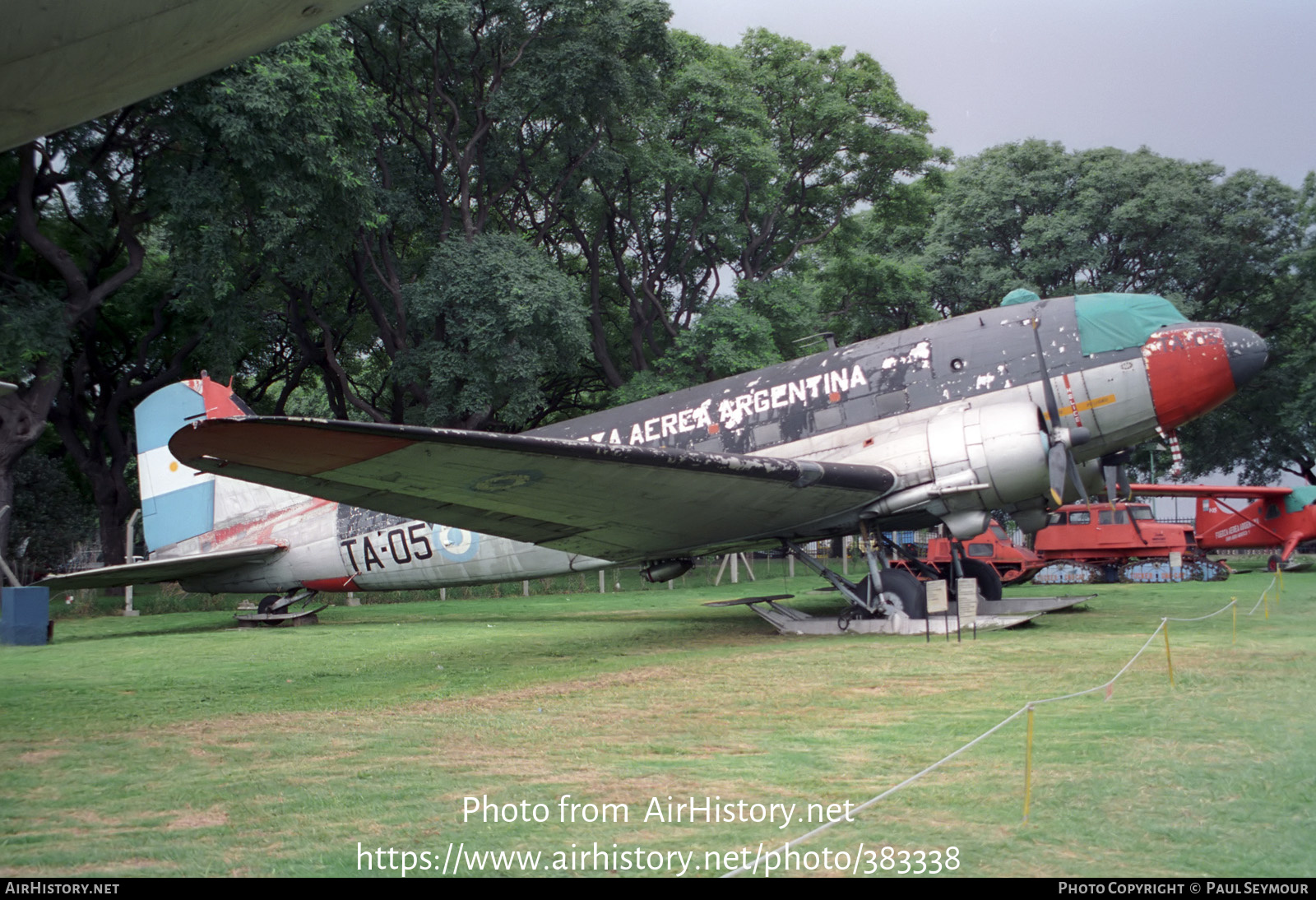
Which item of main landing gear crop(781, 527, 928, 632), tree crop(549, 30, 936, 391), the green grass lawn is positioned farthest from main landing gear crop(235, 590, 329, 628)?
tree crop(549, 30, 936, 391)

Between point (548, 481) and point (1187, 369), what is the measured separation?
7.91m

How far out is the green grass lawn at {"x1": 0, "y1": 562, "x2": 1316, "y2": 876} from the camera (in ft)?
12.4

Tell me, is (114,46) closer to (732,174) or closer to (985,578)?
(985,578)

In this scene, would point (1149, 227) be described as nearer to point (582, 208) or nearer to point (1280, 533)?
point (1280, 533)

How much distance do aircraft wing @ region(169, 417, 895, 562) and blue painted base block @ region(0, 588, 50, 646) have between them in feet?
26.5

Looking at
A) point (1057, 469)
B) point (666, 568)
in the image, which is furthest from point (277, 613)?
point (1057, 469)

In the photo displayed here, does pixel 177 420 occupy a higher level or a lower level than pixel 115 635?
higher

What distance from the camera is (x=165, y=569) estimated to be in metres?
15.2

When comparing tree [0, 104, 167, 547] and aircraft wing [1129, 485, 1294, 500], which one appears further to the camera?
aircraft wing [1129, 485, 1294, 500]

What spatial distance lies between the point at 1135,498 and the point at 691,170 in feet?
54.6

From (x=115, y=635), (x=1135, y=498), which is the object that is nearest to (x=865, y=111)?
(x=1135, y=498)

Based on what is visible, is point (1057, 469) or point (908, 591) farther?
point (908, 591)

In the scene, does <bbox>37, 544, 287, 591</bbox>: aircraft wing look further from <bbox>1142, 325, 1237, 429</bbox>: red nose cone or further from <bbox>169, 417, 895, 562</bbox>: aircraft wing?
<bbox>1142, 325, 1237, 429</bbox>: red nose cone

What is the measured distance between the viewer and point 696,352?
2808 centimetres
